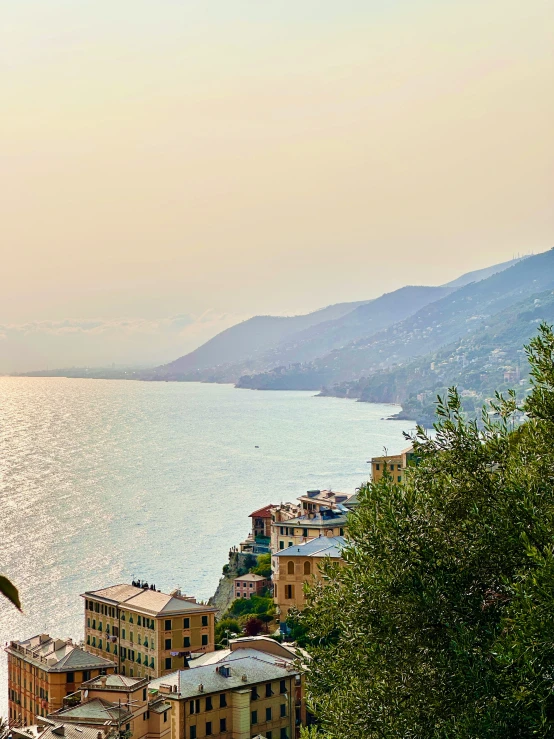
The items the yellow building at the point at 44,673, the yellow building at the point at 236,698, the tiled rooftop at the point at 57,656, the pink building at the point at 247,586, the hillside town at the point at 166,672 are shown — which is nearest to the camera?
the hillside town at the point at 166,672

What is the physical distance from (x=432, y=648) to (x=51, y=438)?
5694 inches

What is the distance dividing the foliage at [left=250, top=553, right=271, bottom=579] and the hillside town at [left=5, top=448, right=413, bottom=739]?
15.8 ft

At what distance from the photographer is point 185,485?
99.5 metres

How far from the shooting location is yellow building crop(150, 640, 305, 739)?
24828 mm

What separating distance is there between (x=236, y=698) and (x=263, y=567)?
25.9 metres

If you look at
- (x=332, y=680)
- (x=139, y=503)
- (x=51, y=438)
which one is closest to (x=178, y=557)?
(x=139, y=503)

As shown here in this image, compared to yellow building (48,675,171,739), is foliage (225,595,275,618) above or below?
below

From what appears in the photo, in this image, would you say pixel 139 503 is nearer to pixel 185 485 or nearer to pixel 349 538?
pixel 185 485

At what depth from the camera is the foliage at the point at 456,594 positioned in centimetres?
888

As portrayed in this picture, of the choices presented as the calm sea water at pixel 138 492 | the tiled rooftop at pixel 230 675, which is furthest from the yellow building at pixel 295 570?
the calm sea water at pixel 138 492

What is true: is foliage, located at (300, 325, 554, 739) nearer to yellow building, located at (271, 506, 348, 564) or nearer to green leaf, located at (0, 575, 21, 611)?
green leaf, located at (0, 575, 21, 611)

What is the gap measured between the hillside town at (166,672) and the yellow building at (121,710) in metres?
0.03

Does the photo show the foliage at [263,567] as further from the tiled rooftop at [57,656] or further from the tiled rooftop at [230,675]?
the tiled rooftop at [230,675]

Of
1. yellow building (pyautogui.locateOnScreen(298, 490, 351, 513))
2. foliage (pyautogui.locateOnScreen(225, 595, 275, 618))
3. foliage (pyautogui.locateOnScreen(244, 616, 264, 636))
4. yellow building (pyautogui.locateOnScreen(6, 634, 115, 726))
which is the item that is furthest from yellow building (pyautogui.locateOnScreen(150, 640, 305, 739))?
yellow building (pyautogui.locateOnScreen(298, 490, 351, 513))
